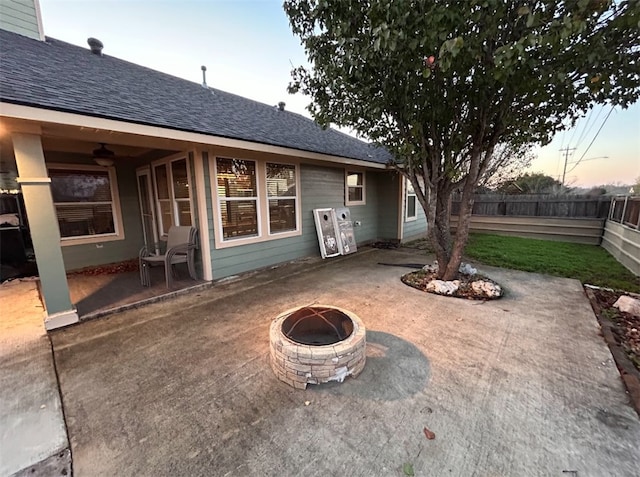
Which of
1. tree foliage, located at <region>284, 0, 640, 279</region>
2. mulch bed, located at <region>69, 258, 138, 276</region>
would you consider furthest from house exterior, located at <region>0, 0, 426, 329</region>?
tree foliage, located at <region>284, 0, 640, 279</region>

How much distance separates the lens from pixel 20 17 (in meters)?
4.57

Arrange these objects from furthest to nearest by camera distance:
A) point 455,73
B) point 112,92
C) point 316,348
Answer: point 112,92, point 455,73, point 316,348

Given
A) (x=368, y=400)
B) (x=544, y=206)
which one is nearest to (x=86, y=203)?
(x=368, y=400)

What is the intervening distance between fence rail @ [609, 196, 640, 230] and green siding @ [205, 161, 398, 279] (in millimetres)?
5014

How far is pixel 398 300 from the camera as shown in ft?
12.7

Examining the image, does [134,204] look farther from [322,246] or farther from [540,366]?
[540,366]

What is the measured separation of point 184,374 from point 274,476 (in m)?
1.30

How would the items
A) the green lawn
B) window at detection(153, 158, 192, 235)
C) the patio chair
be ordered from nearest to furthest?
the patio chair → the green lawn → window at detection(153, 158, 192, 235)

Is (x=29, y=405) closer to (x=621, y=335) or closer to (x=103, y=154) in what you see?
(x=103, y=154)

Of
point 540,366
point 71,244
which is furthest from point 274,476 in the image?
point 71,244

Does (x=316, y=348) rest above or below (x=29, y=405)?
above

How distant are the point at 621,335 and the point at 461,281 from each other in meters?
1.82

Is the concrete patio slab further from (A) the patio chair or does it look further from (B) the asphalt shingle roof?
(B) the asphalt shingle roof

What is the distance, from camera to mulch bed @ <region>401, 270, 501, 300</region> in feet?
13.0
